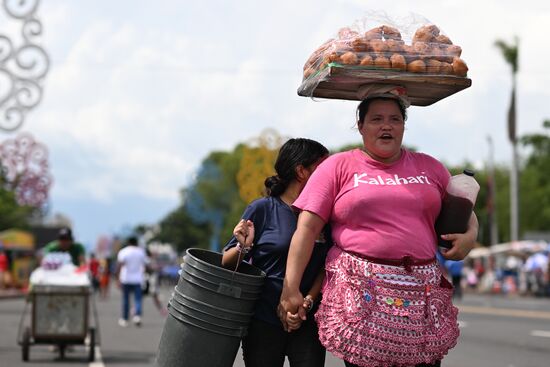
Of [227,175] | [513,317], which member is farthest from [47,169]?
[227,175]

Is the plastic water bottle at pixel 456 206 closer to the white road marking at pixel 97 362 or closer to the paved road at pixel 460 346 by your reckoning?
the paved road at pixel 460 346

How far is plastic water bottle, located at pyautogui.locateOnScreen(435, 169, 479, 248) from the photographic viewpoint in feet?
16.8

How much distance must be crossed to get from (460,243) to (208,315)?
1.19 meters

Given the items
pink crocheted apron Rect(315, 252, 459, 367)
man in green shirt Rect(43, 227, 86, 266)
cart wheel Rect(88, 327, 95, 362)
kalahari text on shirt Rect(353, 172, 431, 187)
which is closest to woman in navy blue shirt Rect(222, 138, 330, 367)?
pink crocheted apron Rect(315, 252, 459, 367)

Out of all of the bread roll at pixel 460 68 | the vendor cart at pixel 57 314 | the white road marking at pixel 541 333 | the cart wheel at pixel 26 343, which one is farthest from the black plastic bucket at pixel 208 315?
the white road marking at pixel 541 333

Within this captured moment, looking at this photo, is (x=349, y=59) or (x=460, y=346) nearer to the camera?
(x=349, y=59)

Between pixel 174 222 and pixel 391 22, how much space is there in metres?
149

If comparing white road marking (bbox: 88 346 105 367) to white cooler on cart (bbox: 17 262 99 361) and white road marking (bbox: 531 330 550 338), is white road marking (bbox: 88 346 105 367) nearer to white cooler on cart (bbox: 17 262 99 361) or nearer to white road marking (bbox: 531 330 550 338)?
white cooler on cart (bbox: 17 262 99 361)

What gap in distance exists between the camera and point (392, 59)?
5105 millimetres

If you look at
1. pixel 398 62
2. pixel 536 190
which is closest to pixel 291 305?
pixel 398 62

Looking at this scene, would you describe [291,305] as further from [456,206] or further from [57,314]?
[57,314]

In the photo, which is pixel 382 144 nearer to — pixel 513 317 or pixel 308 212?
pixel 308 212

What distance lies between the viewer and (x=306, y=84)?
5504 millimetres

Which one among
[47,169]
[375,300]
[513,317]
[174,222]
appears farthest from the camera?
[174,222]
